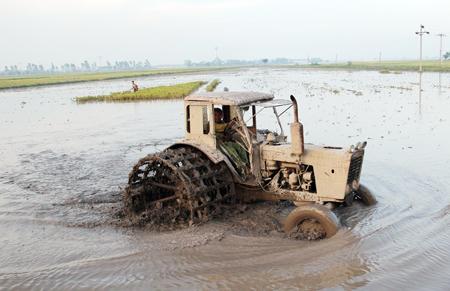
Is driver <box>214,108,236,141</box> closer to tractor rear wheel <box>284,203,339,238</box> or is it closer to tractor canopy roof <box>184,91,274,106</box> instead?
tractor canopy roof <box>184,91,274,106</box>

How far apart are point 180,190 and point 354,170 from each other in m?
3.12

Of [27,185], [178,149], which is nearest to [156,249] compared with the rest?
[178,149]

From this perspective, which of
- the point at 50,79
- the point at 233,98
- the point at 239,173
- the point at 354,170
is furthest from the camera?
the point at 50,79

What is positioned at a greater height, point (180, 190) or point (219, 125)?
point (219, 125)

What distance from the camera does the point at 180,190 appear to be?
6.95 metres

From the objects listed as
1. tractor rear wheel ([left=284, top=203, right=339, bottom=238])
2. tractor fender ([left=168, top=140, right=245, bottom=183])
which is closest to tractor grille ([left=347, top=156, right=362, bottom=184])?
tractor rear wheel ([left=284, top=203, right=339, bottom=238])

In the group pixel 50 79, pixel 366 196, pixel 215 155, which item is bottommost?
pixel 366 196

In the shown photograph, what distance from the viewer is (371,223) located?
6.67 meters

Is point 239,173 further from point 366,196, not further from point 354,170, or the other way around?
point 366,196

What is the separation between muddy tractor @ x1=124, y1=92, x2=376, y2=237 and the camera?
6.21 m

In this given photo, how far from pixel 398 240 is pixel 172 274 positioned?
3634mm

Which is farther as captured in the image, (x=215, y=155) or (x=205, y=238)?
(x=215, y=155)

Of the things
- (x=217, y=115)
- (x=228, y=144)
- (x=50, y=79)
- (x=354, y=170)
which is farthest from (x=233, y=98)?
(x=50, y=79)

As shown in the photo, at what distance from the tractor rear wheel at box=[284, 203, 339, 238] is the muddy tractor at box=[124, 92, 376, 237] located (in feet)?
0.05
